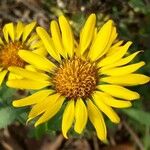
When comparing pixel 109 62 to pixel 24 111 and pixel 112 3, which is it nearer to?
pixel 24 111

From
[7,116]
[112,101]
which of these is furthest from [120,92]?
[7,116]

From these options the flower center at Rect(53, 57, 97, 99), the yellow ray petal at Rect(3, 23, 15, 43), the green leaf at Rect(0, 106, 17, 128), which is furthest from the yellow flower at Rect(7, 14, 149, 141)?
the yellow ray petal at Rect(3, 23, 15, 43)

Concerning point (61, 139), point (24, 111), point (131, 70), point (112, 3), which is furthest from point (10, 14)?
point (131, 70)

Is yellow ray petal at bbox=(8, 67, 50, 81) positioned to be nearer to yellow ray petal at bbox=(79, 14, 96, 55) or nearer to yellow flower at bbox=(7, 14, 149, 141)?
yellow flower at bbox=(7, 14, 149, 141)

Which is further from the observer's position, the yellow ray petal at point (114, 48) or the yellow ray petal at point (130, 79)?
the yellow ray petal at point (114, 48)

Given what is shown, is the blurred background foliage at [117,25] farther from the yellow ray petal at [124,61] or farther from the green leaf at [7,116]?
the yellow ray petal at [124,61]

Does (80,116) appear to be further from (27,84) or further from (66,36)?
(66,36)

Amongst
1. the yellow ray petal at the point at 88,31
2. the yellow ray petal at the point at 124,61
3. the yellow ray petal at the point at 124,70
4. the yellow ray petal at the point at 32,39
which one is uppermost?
the yellow ray petal at the point at 32,39

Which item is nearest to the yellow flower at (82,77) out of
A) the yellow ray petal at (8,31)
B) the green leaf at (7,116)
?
the green leaf at (7,116)
